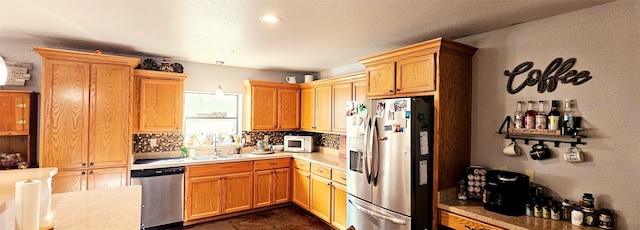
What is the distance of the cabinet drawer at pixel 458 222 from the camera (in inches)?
85.2

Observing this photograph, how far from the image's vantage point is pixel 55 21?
2496 millimetres

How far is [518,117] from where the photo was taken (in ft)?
7.66

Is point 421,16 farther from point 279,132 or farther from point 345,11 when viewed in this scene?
point 279,132

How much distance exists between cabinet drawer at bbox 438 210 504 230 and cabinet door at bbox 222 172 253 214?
8.59ft

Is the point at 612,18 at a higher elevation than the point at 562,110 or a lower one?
higher

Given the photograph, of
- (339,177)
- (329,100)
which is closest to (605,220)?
(339,177)

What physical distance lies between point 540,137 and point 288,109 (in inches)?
134

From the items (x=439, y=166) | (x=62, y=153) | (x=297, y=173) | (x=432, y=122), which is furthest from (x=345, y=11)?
(x=62, y=153)

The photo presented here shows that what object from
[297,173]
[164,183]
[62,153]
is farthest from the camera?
[297,173]

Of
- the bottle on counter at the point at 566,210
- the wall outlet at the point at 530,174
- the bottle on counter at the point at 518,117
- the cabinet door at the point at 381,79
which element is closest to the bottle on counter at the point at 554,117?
the bottle on counter at the point at 518,117

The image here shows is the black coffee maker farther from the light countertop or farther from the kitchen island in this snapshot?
the kitchen island

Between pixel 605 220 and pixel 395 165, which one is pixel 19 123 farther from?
pixel 605 220

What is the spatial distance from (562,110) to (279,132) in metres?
3.83

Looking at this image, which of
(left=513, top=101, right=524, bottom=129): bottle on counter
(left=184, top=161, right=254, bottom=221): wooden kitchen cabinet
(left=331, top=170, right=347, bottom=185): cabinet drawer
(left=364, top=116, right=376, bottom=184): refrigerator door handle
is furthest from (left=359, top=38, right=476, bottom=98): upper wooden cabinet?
(left=184, top=161, right=254, bottom=221): wooden kitchen cabinet
